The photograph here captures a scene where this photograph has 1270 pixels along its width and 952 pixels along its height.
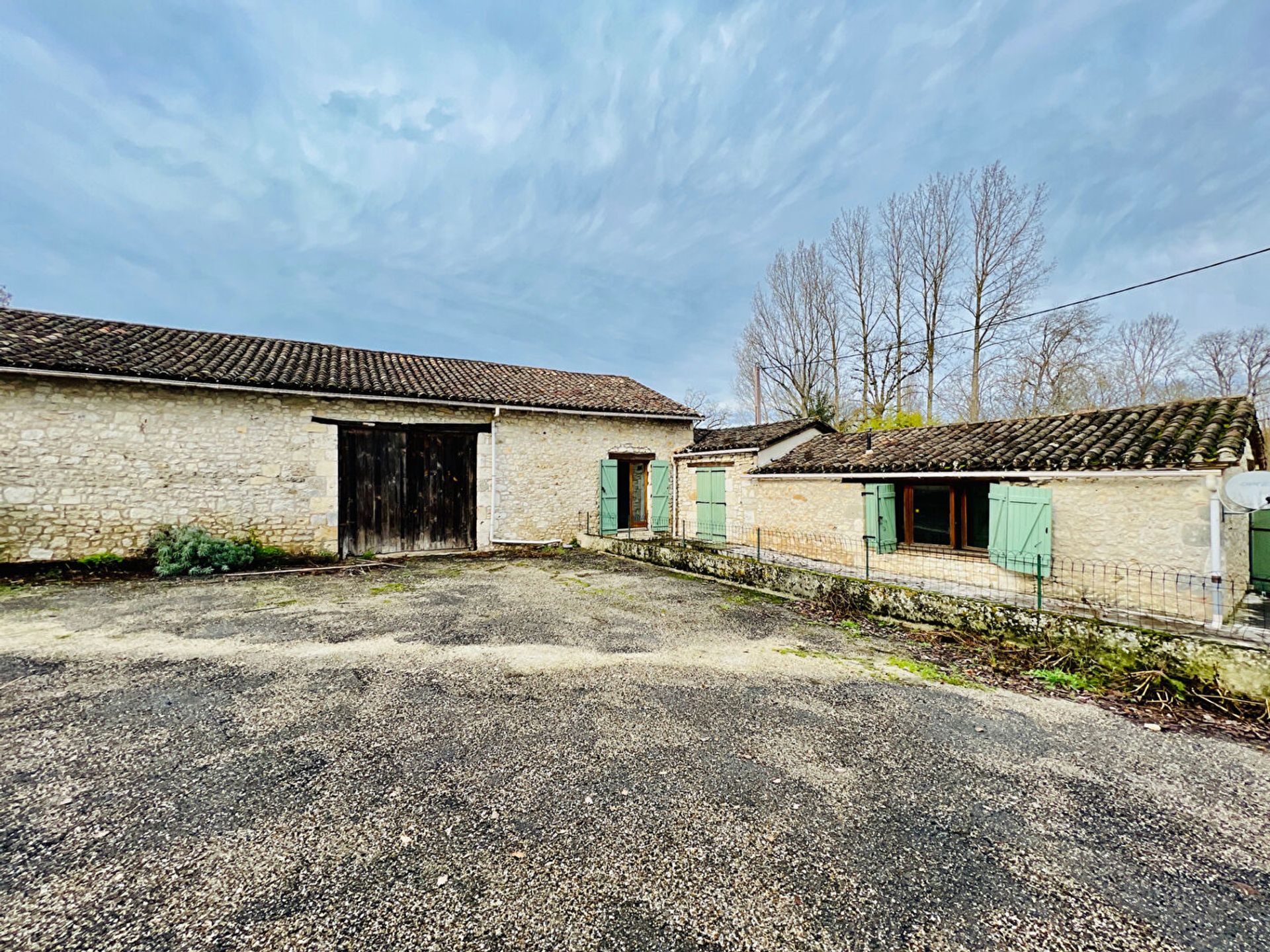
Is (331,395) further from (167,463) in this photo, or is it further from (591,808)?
(591,808)

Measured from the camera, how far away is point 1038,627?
5.02m

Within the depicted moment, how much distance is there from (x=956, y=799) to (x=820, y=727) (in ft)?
2.95

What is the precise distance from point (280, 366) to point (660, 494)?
9095 mm

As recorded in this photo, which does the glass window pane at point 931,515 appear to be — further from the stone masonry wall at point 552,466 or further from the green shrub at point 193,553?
the green shrub at point 193,553

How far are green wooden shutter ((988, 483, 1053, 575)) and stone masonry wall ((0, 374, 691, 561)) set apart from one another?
9.66m

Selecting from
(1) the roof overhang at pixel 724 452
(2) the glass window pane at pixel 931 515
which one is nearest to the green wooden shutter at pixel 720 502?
(1) the roof overhang at pixel 724 452

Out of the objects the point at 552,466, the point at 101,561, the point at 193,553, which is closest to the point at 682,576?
the point at 552,466

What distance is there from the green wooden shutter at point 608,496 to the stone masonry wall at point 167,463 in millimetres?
2478

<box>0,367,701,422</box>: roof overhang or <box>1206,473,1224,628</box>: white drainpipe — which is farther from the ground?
<box>0,367,701,422</box>: roof overhang

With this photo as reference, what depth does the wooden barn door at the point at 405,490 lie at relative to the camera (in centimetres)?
1061

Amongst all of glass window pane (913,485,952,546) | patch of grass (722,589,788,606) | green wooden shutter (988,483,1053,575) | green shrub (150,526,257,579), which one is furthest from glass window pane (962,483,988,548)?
green shrub (150,526,257,579)

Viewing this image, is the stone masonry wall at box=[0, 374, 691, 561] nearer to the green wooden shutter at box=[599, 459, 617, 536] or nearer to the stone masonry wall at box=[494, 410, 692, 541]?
the stone masonry wall at box=[494, 410, 692, 541]

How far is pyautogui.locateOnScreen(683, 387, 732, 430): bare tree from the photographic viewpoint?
2769 cm

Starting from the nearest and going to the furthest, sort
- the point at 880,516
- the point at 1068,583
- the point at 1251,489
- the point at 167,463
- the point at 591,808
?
the point at 591,808 < the point at 1251,489 < the point at 1068,583 < the point at 880,516 < the point at 167,463
